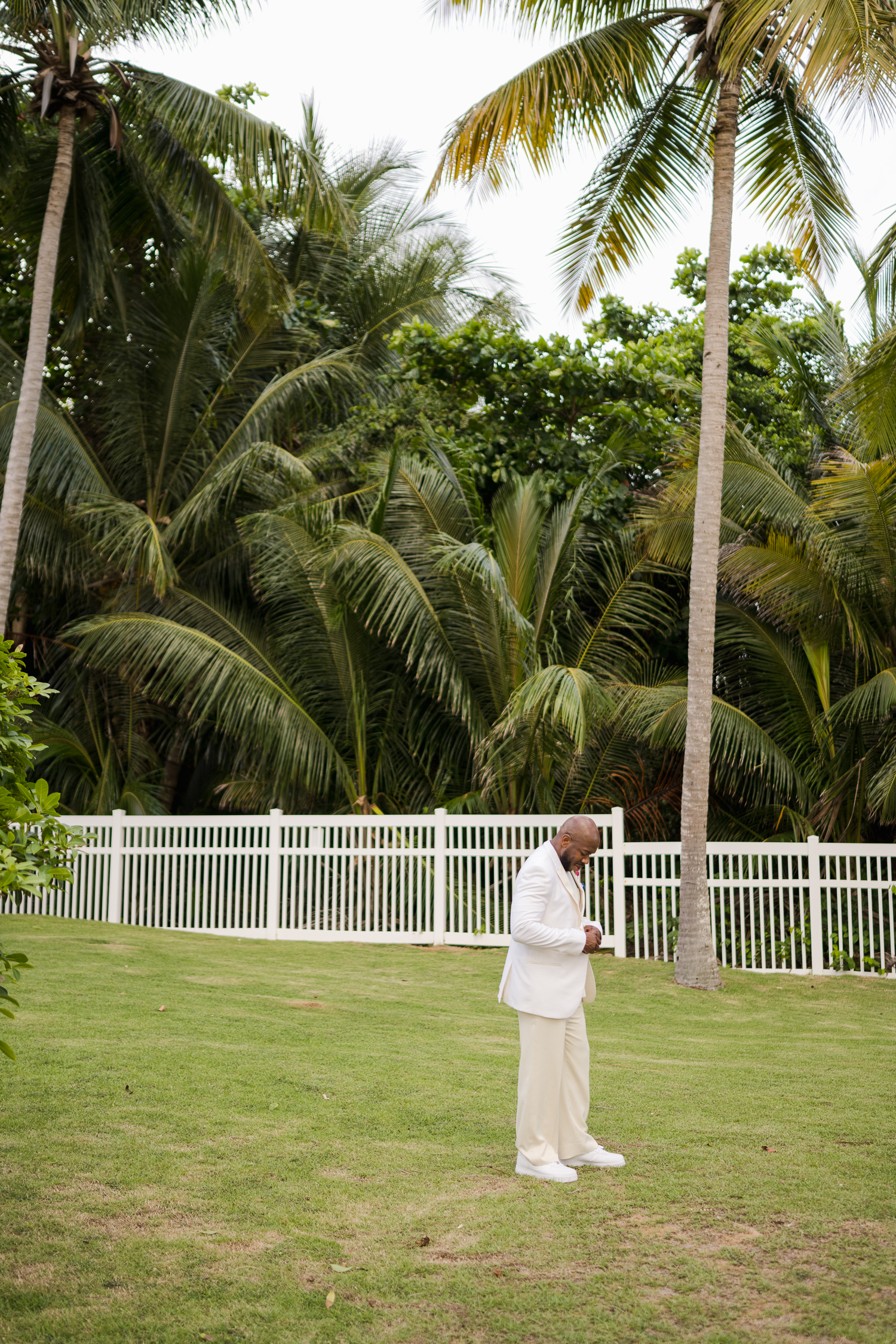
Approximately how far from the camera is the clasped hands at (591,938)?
16.9 feet

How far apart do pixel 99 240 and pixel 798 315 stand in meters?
10.4

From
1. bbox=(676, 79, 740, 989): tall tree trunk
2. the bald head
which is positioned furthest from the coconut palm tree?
the bald head

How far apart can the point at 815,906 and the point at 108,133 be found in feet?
42.2

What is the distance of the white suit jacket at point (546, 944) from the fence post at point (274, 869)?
323 inches

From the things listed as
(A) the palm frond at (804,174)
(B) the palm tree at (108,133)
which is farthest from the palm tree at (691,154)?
(B) the palm tree at (108,133)

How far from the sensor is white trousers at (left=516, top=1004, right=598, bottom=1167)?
520 centimetres

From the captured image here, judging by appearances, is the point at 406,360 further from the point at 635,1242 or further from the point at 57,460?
the point at 635,1242

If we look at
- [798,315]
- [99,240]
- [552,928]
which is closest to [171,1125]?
[552,928]

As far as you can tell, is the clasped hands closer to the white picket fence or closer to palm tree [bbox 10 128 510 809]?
the white picket fence

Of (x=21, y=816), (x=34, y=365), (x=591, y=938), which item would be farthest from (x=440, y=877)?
(x=21, y=816)

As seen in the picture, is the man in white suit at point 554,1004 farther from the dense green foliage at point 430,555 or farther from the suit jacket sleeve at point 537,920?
the dense green foliage at point 430,555

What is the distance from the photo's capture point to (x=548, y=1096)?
17.1 feet

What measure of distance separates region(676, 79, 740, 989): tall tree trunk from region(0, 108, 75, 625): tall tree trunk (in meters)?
7.46

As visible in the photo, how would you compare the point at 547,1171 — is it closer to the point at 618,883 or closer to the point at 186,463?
the point at 618,883
